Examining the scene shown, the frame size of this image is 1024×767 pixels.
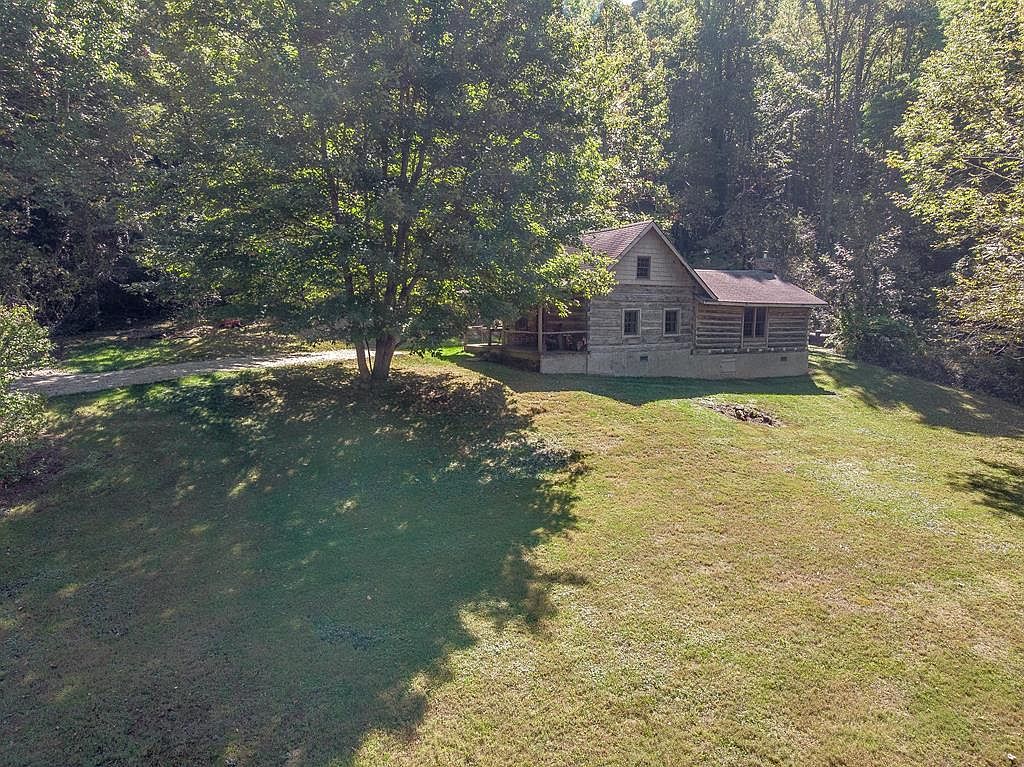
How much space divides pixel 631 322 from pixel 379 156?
12910 mm

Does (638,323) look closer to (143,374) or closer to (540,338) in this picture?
(540,338)

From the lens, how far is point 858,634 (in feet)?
22.4

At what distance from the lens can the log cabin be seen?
21.5 metres

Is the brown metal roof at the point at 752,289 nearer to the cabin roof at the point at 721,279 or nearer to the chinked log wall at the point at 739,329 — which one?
the cabin roof at the point at 721,279

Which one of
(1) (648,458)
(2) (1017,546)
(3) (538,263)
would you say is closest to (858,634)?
(2) (1017,546)

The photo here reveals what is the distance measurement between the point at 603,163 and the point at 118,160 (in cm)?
2038

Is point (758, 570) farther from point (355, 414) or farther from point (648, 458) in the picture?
point (355, 414)

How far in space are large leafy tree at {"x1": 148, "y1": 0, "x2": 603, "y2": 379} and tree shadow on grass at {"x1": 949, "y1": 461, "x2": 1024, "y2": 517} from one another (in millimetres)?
10728

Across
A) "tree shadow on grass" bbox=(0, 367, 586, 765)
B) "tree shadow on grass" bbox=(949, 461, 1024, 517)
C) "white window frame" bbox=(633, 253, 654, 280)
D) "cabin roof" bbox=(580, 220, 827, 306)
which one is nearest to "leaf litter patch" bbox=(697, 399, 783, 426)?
"tree shadow on grass" bbox=(949, 461, 1024, 517)

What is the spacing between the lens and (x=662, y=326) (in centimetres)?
2339

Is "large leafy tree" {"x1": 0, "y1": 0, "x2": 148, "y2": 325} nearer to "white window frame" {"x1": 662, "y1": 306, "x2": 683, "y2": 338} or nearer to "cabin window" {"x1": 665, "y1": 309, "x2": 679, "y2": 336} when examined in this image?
"white window frame" {"x1": 662, "y1": 306, "x2": 683, "y2": 338}

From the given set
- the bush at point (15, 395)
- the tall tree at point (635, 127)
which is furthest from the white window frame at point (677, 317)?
the bush at point (15, 395)

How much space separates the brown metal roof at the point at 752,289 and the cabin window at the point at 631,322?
4.12 meters

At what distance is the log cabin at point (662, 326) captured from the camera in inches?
848
